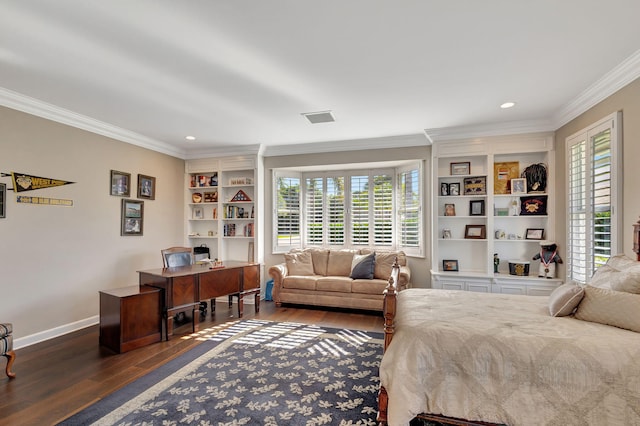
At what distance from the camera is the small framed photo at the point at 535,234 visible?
4199mm

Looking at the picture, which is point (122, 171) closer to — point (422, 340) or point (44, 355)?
point (44, 355)

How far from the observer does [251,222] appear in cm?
564

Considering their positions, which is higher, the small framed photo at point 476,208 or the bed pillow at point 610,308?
the small framed photo at point 476,208

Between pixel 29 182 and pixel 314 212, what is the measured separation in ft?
13.1

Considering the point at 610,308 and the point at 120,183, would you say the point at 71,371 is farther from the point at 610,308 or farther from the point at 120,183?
the point at 610,308

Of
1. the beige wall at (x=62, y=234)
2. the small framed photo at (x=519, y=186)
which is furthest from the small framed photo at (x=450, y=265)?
the beige wall at (x=62, y=234)

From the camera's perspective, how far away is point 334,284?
15.3ft

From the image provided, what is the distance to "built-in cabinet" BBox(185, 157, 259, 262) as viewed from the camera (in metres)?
5.59

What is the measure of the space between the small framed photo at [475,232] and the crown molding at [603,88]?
65.4 inches

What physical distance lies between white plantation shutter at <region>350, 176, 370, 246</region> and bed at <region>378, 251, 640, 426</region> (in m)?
3.41

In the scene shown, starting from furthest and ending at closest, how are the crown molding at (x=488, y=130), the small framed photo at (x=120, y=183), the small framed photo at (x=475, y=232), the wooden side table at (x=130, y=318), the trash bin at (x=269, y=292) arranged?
the trash bin at (x=269, y=292), the small framed photo at (x=475, y=232), the small framed photo at (x=120, y=183), the crown molding at (x=488, y=130), the wooden side table at (x=130, y=318)

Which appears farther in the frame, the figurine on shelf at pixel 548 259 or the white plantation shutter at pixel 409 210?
the white plantation shutter at pixel 409 210

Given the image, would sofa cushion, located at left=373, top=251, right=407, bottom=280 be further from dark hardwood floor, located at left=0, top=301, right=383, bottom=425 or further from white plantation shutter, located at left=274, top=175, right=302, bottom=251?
white plantation shutter, located at left=274, top=175, right=302, bottom=251

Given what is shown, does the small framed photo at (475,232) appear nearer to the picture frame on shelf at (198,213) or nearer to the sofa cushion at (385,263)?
the sofa cushion at (385,263)
